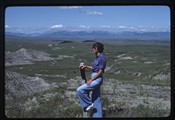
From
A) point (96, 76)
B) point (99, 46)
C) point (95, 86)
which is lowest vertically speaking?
point (95, 86)

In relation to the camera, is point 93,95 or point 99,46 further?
point 93,95

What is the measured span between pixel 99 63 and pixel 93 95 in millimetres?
463

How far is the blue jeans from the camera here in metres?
4.77

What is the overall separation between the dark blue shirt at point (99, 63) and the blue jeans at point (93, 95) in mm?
101

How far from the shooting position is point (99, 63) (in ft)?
15.6

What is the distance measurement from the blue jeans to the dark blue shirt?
0.10m

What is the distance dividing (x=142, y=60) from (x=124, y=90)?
500 millimetres

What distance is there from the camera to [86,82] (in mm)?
4801

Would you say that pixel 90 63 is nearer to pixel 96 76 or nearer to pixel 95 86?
pixel 96 76

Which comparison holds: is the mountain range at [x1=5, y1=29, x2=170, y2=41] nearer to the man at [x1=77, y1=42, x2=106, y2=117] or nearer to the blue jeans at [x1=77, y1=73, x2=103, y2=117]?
the man at [x1=77, y1=42, x2=106, y2=117]

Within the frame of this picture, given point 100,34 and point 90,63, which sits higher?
point 100,34

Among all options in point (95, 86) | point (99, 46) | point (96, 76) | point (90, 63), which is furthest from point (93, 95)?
point (99, 46)

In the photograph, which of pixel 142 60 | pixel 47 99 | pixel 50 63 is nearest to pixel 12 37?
pixel 50 63

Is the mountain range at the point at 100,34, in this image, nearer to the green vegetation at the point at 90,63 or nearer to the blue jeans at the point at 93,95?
the green vegetation at the point at 90,63
